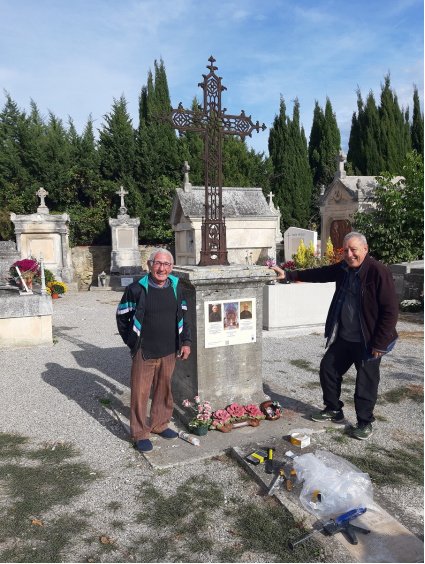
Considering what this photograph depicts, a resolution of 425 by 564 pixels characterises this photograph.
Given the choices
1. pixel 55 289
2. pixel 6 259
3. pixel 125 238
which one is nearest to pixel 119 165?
pixel 125 238

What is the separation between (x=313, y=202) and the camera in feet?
104

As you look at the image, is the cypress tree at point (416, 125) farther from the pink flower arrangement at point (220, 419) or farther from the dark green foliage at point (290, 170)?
the pink flower arrangement at point (220, 419)

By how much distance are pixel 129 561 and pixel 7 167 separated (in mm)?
23107

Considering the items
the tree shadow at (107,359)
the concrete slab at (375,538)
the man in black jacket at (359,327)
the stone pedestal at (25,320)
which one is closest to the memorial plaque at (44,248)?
the stone pedestal at (25,320)

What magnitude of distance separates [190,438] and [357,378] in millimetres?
1657

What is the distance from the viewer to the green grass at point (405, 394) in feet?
16.8

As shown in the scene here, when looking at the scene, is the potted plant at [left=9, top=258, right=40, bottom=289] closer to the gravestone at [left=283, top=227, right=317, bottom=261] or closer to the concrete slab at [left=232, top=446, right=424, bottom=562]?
the concrete slab at [left=232, top=446, right=424, bottom=562]

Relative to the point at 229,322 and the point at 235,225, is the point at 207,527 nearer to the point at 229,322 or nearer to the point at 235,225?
the point at 229,322

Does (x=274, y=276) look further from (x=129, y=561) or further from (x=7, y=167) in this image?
(x=7, y=167)

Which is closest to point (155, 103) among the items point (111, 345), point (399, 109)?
point (399, 109)

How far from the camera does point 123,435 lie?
14.0 ft

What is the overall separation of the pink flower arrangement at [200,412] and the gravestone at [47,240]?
1525cm

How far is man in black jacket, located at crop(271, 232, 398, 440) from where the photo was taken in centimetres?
381

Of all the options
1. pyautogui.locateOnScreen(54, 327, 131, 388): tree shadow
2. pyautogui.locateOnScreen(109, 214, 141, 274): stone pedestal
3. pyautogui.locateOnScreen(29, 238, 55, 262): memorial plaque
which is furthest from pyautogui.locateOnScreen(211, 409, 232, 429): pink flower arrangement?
pyautogui.locateOnScreen(29, 238, 55, 262): memorial plaque
